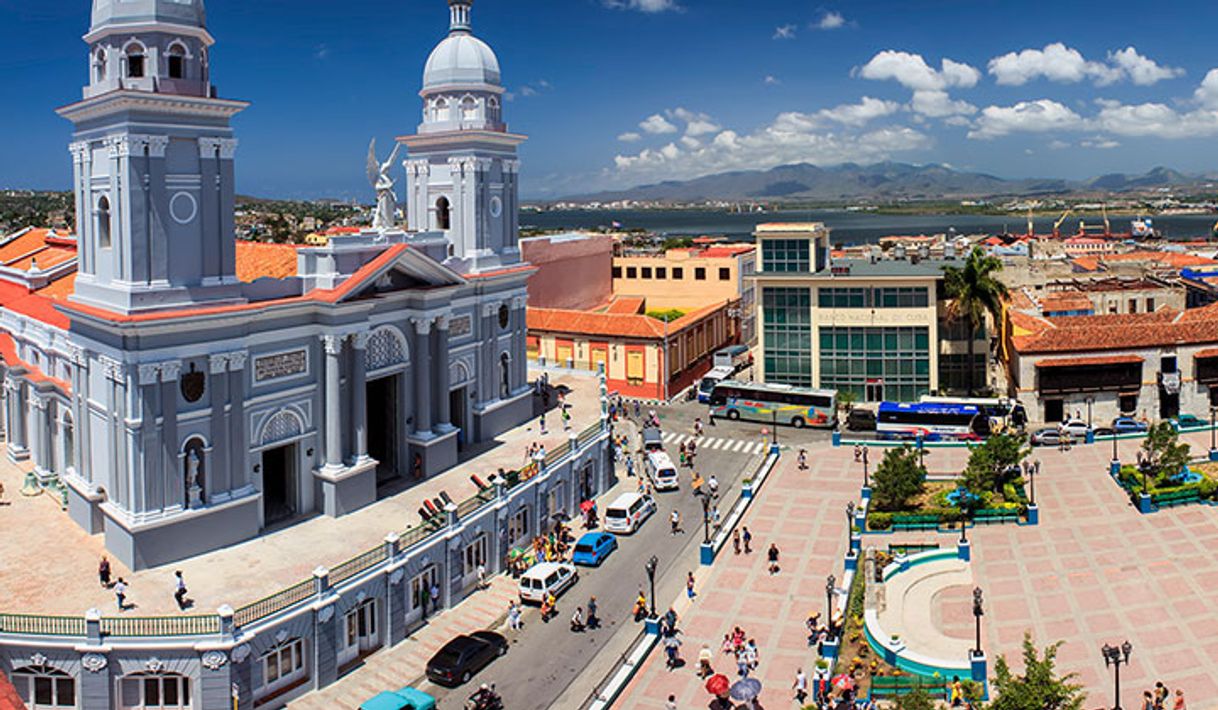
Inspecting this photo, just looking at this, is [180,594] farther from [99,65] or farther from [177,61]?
[99,65]

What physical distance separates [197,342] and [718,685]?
17453 millimetres

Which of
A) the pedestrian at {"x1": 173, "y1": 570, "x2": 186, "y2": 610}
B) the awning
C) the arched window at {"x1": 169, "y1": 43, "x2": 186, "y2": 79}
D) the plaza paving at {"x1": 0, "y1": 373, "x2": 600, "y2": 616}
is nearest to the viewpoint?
the pedestrian at {"x1": 173, "y1": 570, "x2": 186, "y2": 610}

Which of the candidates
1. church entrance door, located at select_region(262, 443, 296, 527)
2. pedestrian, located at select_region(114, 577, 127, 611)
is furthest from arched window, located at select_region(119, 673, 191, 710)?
church entrance door, located at select_region(262, 443, 296, 527)

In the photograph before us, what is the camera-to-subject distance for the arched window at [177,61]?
29.6m

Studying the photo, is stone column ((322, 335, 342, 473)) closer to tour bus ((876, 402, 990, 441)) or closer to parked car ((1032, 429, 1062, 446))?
tour bus ((876, 402, 990, 441))

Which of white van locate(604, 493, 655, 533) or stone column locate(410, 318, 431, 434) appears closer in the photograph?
stone column locate(410, 318, 431, 434)

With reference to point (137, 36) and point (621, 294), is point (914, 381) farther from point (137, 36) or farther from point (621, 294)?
point (137, 36)

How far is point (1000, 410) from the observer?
50.6m

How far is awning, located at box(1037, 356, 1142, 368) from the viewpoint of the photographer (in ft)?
169

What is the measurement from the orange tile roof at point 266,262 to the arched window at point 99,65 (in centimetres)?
782

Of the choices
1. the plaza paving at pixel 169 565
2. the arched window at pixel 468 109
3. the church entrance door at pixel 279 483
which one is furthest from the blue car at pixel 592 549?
the arched window at pixel 468 109

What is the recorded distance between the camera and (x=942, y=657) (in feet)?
92.9

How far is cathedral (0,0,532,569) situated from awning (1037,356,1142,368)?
96.2ft

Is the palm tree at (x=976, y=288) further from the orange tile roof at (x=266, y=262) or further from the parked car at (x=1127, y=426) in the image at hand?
the orange tile roof at (x=266, y=262)
